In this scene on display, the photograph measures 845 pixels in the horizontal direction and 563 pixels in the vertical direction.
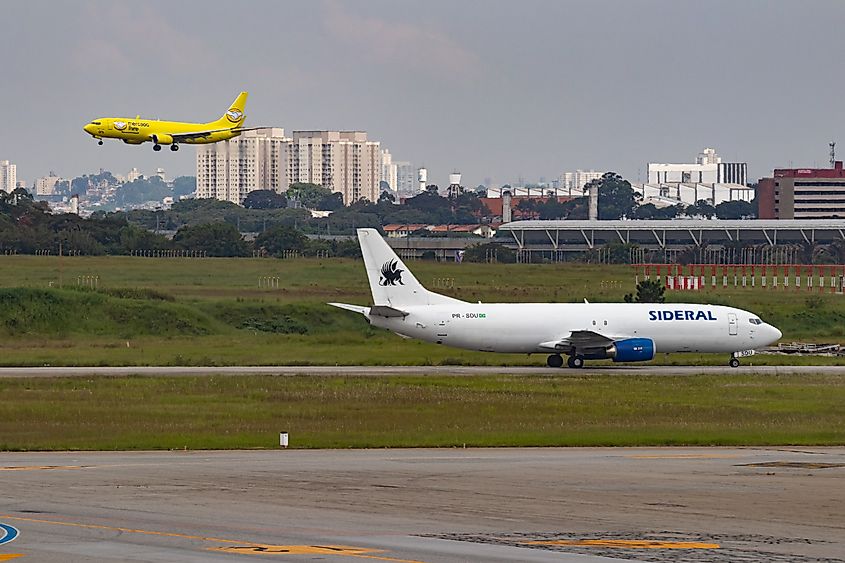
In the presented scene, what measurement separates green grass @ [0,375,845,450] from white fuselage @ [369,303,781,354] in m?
5.94

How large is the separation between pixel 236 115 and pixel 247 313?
33664mm

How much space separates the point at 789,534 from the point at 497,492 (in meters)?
7.54

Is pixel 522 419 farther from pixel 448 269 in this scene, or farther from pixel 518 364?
pixel 448 269

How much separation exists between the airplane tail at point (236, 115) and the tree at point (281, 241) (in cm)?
12094

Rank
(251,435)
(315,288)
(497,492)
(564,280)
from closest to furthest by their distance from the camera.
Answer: (497,492) → (251,435) → (315,288) → (564,280)

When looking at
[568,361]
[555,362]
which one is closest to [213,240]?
[555,362]

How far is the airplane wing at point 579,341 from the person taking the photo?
73.8 m

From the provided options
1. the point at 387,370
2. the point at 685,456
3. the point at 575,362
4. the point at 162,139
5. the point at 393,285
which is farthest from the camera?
the point at 575,362

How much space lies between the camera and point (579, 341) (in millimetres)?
73938

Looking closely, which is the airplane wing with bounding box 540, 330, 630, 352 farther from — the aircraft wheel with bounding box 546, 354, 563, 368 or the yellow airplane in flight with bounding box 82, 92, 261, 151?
the yellow airplane in flight with bounding box 82, 92, 261, 151

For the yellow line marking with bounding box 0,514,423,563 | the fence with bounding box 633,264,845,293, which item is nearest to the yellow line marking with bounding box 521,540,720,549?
the yellow line marking with bounding box 0,514,423,563

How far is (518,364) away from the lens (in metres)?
76.7

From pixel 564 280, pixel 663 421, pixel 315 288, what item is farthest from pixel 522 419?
pixel 564 280

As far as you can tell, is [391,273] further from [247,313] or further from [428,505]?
[428,505]
